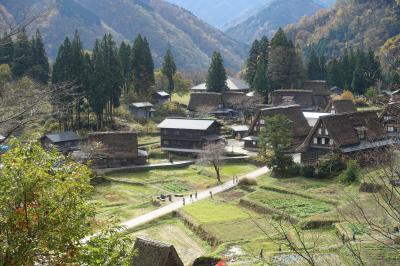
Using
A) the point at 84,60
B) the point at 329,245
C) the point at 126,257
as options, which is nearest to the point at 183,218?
the point at 329,245

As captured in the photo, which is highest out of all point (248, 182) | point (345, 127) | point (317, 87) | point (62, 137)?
point (317, 87)

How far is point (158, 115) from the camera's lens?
61.1 meters

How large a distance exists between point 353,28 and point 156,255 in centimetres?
10416

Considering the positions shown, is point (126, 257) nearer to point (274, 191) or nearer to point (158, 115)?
point (274, 191)

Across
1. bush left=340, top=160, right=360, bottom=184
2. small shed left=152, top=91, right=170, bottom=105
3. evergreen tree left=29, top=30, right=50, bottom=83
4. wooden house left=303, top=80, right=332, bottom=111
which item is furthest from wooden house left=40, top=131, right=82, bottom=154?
wooden house left=303, top=80, right=332, bottom=111

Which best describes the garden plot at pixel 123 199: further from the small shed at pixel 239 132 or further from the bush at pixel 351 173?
the small shed at pixel 239 132

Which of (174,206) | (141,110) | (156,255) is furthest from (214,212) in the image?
(141,110)

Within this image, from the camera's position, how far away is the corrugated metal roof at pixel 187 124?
48969mm

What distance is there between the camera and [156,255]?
2055 cm

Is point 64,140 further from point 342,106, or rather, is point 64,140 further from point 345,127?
point 342,106

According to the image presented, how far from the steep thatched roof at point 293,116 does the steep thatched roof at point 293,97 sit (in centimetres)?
970

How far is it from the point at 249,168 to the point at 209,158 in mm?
4686

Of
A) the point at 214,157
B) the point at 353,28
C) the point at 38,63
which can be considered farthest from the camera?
the point at 353,28

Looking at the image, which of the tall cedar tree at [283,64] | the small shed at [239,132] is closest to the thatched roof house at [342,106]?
the small shed at [239,132]
